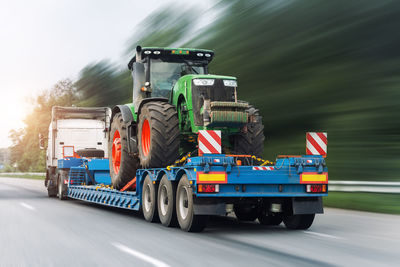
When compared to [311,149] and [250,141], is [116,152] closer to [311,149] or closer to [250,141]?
[250,141]

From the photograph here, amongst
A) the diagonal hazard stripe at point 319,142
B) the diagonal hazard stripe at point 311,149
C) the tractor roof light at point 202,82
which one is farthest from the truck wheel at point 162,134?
the diagonal hazard stripe at point 319,142

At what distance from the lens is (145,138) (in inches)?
496

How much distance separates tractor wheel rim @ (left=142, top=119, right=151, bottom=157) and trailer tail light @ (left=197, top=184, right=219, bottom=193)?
2.90 metres

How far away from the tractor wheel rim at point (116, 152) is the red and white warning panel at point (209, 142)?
4.78m

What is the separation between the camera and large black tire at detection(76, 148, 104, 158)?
21.5 meters

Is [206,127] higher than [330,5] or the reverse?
the reverse

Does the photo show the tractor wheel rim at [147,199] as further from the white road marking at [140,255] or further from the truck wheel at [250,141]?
the white road marking at [140,255]

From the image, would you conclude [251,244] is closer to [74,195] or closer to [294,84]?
[74,195]

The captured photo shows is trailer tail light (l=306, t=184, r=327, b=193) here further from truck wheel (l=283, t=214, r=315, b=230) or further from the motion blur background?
the motion blur background

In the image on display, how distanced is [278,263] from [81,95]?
141 feet

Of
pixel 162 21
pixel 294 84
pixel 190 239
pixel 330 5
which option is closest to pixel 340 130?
pixel 294 84

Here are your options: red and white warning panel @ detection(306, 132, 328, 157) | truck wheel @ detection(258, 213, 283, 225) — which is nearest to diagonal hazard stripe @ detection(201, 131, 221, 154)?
red and white warning panel @ detection(306, 132, 328, 157)

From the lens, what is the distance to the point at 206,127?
36.6 feet

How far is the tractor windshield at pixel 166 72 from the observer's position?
1304cm
